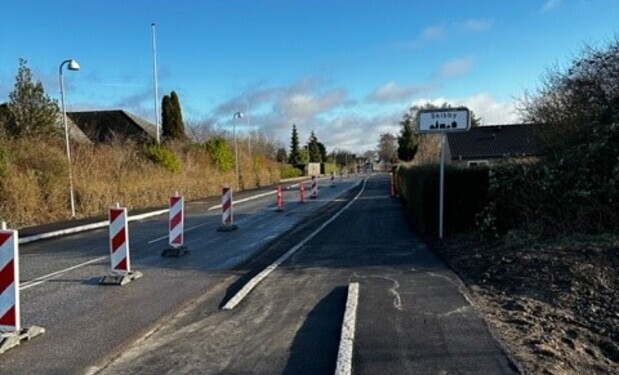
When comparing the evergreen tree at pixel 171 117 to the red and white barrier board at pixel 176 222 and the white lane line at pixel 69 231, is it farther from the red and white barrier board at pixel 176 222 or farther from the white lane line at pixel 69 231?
the red and white barrier board at pixel 176 222

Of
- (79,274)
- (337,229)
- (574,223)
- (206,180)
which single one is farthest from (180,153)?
(574,223)

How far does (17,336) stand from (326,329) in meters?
3.28

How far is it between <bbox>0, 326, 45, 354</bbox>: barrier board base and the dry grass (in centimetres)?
1359

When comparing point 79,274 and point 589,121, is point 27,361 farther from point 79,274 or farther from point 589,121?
point 589,121

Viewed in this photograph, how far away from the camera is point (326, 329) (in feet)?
18.5

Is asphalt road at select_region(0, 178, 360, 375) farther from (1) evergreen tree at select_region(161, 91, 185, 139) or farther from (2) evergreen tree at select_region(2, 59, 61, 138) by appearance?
(1) evergreen tree at select_region(161, 91, 185, 139)

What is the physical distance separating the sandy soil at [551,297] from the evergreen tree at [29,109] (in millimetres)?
23653

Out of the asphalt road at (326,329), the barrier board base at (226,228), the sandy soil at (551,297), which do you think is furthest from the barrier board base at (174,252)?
the sandy soil at (551,297)

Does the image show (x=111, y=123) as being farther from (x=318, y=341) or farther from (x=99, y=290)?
(x=318, y=341)

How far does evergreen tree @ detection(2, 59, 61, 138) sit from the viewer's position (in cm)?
2611

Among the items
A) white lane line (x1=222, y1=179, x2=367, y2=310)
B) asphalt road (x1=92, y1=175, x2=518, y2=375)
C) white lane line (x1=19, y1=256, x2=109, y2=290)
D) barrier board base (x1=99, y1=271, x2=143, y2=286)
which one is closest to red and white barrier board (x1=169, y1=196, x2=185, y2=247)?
white lane line (x1=19, y1=256, x2=109, y2=290)

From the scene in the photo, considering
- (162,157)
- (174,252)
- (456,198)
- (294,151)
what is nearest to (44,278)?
(174,252)

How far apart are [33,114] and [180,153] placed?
490 inches

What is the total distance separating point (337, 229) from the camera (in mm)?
14898
